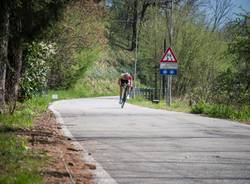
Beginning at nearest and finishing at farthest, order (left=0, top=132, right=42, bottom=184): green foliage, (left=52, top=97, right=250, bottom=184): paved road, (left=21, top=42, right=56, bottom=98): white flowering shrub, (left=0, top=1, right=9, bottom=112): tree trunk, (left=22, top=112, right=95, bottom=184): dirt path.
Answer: (left=0, top=132, right=42, bottom=184): green foliage, (left=22, top=112, right=95, bottom=184): dirt path, (left=52, top=97, right=250, bottom=184): paved road, (left=0, top=1, right=9, bottom=112): tree trunk, (left=21, top=42, right=56, bottom=98): white flowering shrub

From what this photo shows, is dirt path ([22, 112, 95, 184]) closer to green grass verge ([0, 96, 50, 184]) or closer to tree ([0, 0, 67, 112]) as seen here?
green grass verge ([0, 96, 50, 184])

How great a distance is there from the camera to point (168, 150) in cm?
945

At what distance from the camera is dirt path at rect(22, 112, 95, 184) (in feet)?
21.8

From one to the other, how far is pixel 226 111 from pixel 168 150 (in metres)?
10.3

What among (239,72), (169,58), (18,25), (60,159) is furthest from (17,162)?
(169,58)

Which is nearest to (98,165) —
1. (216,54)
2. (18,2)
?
(18,2)

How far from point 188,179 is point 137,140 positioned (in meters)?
4.07

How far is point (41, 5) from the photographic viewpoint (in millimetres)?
13594

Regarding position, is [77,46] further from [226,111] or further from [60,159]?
[60,159]

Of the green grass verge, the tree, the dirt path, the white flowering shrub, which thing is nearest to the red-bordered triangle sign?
the white flowering shrub

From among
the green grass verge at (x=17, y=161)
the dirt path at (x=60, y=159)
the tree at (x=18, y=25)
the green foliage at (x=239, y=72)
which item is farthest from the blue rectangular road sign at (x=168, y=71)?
the green grass verge at (x=17, y=161)

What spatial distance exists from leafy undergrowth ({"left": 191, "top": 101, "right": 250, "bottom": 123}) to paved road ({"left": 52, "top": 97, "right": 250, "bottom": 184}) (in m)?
3.56

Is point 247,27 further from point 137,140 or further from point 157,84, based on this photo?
point 157,84

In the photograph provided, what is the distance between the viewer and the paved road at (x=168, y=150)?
7.11 m
